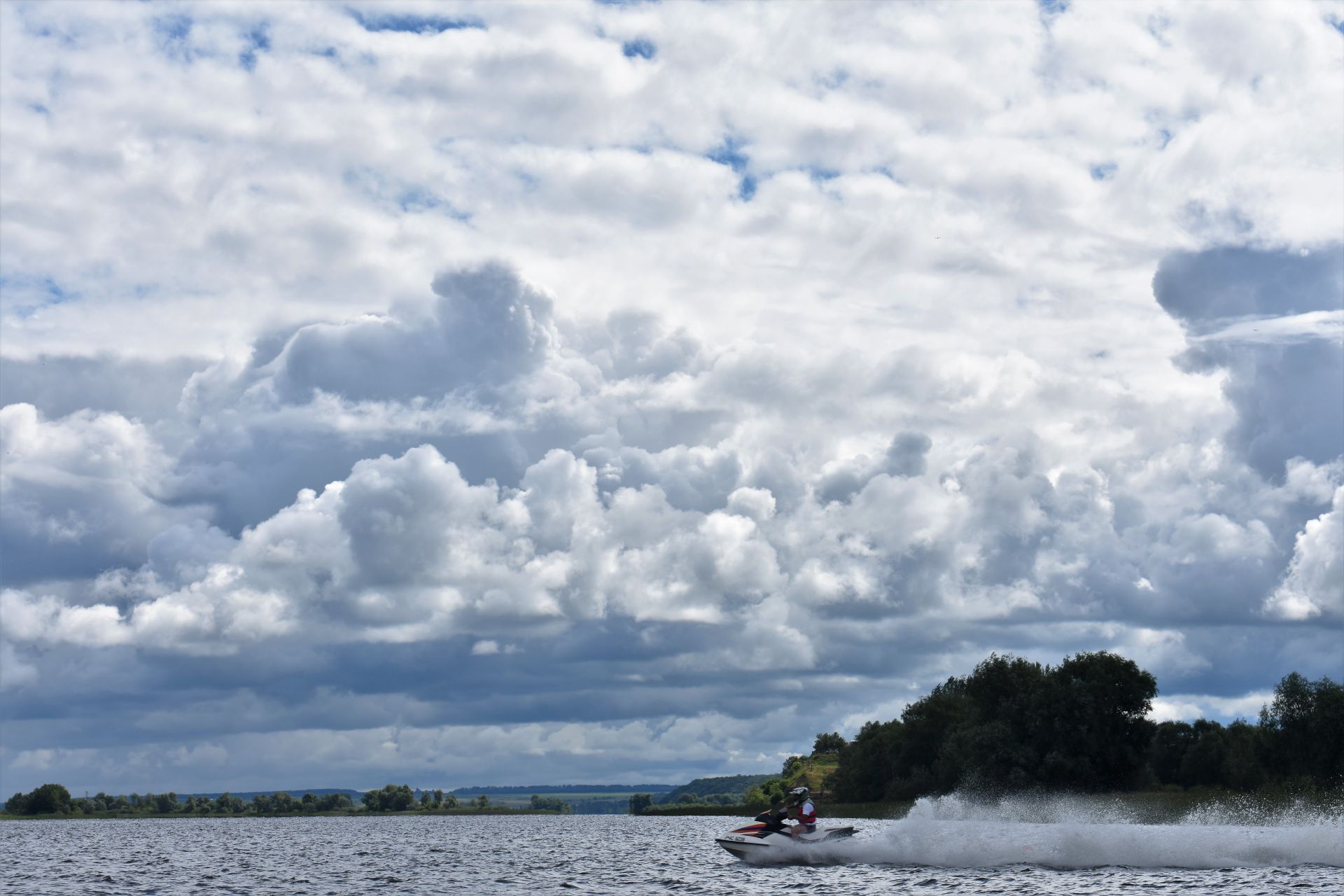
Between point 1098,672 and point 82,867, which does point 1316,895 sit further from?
point 1098,672

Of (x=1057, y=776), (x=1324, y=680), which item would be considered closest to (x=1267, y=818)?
(x=1324, y=680)

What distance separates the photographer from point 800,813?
103125 millimetres

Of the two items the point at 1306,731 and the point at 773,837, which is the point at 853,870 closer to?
the point at 773,837

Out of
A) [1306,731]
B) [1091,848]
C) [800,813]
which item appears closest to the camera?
[1091,848]

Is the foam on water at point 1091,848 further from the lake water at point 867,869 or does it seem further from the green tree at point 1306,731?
the green tree at point 1306,731

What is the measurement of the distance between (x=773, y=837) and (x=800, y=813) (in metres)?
2.73

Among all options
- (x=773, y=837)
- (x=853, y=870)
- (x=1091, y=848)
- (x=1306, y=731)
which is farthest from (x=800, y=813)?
(x=1306, y=731)

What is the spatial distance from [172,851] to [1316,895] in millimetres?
145790

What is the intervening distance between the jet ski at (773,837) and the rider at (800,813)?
0.31 metres

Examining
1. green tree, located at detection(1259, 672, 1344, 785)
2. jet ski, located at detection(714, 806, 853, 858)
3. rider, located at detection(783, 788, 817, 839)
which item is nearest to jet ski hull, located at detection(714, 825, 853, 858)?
jet ski, located at detection(714, 806, 853, 858)

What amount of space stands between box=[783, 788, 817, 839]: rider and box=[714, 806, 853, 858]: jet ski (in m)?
0.31

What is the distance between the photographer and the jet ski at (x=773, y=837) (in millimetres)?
102375

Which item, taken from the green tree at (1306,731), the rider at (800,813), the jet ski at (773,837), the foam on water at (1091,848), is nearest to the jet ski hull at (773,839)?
the jet ski at (773,837)

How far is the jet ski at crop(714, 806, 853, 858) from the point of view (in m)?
102
